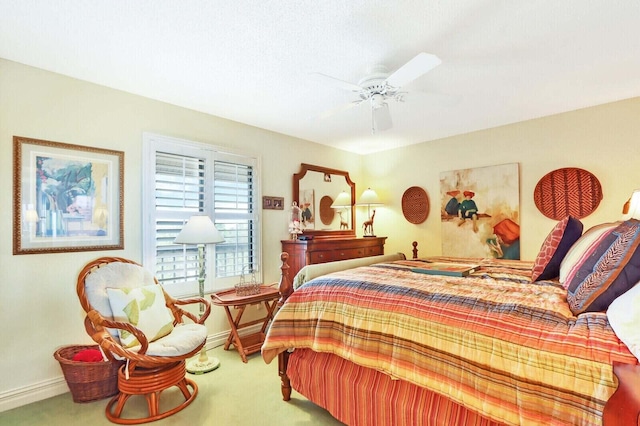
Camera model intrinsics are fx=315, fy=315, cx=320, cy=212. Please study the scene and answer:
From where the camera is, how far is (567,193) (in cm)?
326

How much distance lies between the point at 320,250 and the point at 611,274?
276 cm

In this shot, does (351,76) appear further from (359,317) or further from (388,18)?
(359,317)

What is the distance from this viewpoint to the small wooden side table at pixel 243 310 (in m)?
2.92

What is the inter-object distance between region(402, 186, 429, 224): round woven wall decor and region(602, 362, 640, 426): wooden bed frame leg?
361 cm

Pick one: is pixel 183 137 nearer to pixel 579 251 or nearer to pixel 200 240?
pixel 200 240

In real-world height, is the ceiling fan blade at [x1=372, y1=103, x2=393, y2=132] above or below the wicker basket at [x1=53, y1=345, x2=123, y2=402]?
above

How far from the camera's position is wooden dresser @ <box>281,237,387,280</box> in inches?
143

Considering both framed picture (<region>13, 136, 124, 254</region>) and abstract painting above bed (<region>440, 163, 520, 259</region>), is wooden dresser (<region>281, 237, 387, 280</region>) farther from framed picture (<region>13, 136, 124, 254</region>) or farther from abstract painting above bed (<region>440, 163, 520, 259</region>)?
framed picture (<region>13, 136, 124, 254</region>)

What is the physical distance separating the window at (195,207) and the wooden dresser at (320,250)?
0.40 m

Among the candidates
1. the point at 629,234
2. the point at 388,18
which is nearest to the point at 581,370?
the point at 629,234

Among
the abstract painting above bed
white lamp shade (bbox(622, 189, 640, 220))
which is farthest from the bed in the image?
the abstract painting above bed

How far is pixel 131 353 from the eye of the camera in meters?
1.97

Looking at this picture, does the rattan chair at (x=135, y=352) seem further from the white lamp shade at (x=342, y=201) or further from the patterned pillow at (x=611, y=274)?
the white lamp shade at (x=342, y=201)

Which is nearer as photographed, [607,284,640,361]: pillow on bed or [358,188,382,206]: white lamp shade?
[607,284,640,361]: pillow on bed
